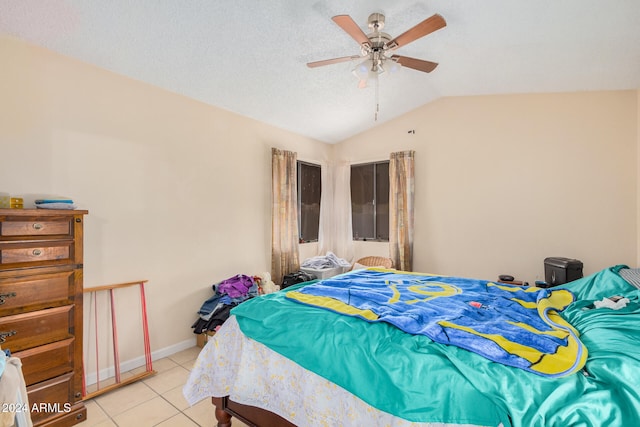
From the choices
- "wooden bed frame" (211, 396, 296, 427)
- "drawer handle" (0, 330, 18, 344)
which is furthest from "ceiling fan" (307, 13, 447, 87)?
"drawer handle" (0, 330, 18, 344)

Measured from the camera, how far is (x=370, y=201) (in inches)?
186

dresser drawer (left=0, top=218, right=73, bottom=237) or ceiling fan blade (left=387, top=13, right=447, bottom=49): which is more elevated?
ceiling fan blade (left=387, top=13, right=447, bottom=49)

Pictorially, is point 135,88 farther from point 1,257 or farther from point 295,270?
point 295,270

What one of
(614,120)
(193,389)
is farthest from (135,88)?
(614,120)

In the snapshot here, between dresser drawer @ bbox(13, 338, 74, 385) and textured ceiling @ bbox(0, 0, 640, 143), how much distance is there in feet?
7.06

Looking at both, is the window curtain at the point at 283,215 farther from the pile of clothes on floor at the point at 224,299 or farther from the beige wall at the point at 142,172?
the pile of clothes on floor at the point at 224,299

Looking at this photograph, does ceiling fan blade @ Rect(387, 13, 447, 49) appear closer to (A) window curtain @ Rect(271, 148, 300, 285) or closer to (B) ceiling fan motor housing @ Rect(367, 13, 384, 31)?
(B) ceiling fan motor housing @ Rect(367, 13, 384, 31)

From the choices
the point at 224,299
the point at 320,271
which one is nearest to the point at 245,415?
the point at 224,299

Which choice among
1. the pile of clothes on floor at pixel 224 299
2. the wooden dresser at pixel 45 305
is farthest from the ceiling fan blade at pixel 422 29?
the pile of clothes on floor at pixel 224 299

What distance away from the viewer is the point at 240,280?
11.1 ft

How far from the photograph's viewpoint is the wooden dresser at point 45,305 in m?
1.77

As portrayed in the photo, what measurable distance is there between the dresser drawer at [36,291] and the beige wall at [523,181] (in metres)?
3.75

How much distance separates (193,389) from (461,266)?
3324 mm

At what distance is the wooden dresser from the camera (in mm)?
1771
